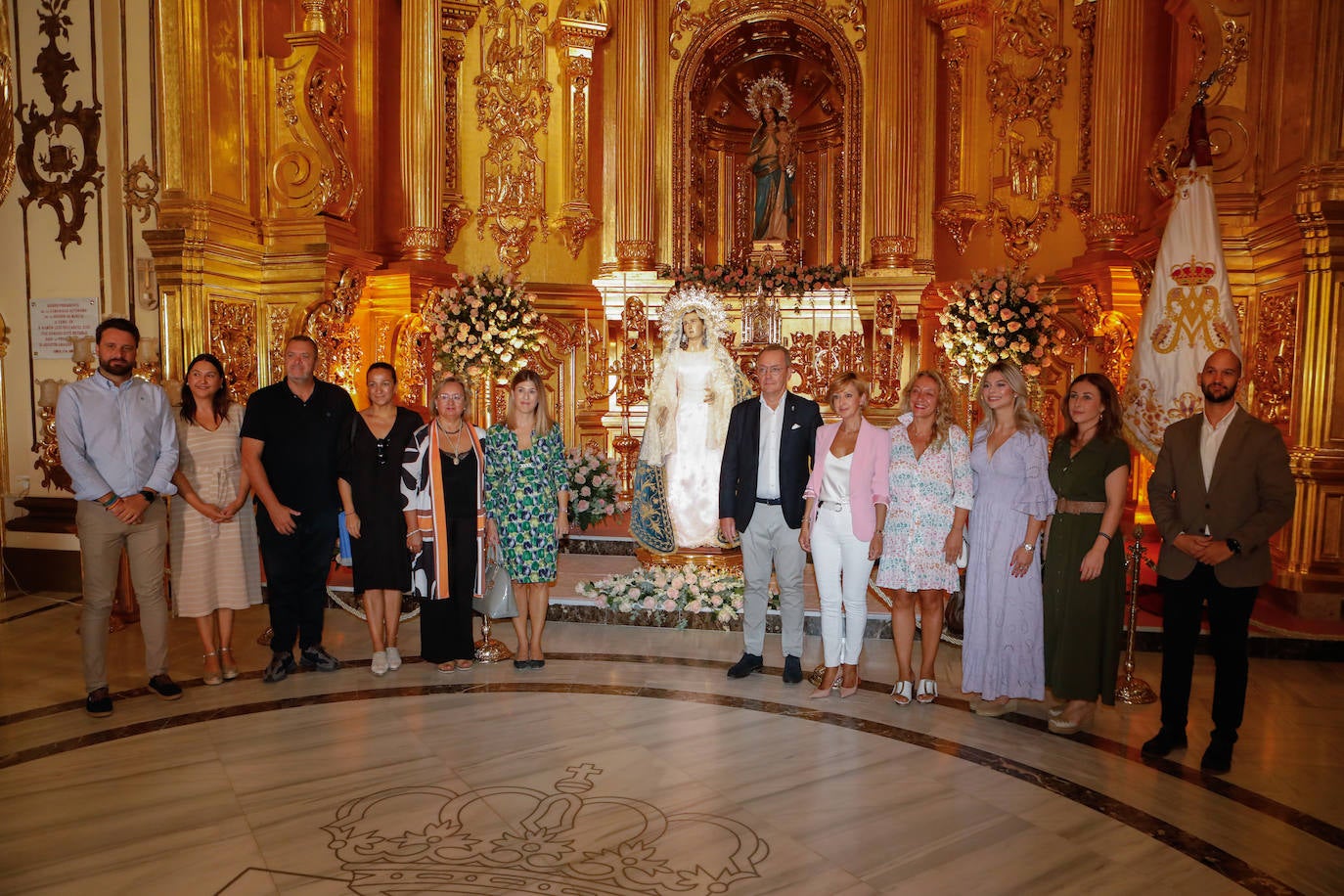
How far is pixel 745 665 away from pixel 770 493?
42.4 inches

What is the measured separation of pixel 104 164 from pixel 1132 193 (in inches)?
386

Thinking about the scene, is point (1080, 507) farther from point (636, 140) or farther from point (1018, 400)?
point (636, 140)

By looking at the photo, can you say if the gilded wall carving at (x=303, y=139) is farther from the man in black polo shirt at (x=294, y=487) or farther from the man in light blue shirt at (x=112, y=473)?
the man in light blue shirt at (x=112, y=473)

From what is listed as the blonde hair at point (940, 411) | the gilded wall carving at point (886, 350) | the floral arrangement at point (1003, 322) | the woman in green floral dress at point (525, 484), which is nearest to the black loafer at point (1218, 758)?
the blonde hair at point (940, 411)

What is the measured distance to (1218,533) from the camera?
13.5 feet

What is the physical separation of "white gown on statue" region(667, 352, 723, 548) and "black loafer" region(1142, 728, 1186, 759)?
3.56m

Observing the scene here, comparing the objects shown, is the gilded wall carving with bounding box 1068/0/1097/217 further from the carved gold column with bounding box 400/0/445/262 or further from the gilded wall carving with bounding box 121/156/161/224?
the gilded wall carving with bounding box 121/156/161/224

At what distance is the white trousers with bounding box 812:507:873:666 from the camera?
4.87 meters

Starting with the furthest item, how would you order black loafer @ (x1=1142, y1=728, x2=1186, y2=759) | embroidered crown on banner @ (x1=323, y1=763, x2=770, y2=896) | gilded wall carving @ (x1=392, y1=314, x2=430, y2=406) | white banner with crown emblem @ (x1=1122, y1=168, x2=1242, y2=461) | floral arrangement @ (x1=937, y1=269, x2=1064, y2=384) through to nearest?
gilded wall carving @ (x1=392, y1=314, x2=430, y2=406), floral arrangement @ (x1=937, y1=269, x2=1064, y2=384), white banner with crown emblem @ (x1=1122, y1=168, x2=1242, y2=461), black loafer @ (x1=1142, y1=728, x2=1186, y2=759), embroidered crown on banner @ (x1=323, y1=763, x2=770, y2=896)

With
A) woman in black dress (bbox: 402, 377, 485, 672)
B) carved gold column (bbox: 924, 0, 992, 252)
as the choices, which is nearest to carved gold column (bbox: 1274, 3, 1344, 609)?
carved gold column (bbox: 924, 0, 992, 252)

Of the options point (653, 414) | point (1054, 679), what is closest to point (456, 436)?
point (653, 414)

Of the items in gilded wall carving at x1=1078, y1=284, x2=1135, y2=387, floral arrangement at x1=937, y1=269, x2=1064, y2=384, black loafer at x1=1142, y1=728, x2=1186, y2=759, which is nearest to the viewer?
black loafer at x1=1142, y1=728, x2=1186, y2=759

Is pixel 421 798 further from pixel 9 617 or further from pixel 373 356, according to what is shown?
pixel 373 356

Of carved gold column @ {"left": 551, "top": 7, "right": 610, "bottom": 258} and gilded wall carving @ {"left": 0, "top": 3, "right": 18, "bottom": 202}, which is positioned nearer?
gilded wall carving @ {"left": 0, "top": 3, "right": 18, "bottom": 202}
